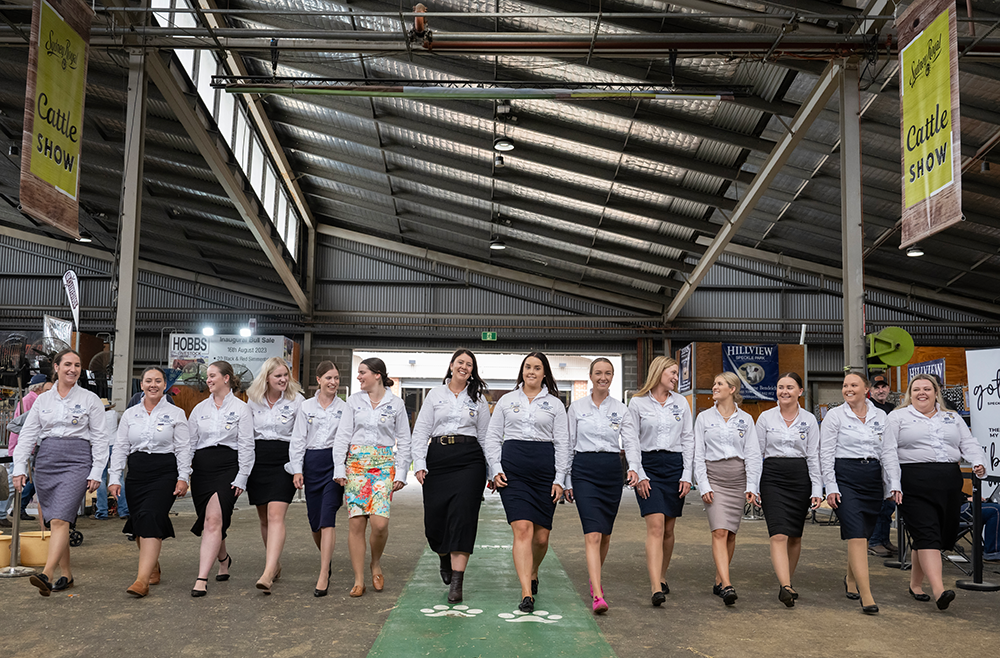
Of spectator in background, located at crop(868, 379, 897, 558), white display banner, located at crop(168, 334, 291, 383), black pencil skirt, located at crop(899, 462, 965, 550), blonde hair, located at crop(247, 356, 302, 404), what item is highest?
white display banner, located at crop(168, 334, 291, 383)

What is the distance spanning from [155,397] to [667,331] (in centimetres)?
1745

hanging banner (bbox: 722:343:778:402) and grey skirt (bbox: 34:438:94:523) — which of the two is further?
hanging banner (bbox: 722:343:778:402)

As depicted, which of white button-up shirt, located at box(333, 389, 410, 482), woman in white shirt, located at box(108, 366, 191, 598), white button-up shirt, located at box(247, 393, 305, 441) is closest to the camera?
woman in white shirt, located at box(108, 366, 191, 598)

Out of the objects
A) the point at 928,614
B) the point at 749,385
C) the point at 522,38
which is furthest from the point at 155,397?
the point at 749,385

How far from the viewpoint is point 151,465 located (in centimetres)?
537

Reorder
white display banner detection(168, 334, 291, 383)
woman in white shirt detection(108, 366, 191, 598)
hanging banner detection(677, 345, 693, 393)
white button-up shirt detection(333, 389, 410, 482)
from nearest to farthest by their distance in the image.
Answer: woman in white shirt detection(108, 366, 191, 598) < white button-up shirt detection(333, 389, 410, 482) < hanging banner detection(677, 345, 693, 393) < white display banner detection(168, 334, 291, 383)

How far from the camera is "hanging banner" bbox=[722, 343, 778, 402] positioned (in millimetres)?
15531

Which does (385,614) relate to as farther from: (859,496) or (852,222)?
(852,222)

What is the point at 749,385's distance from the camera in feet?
50.7

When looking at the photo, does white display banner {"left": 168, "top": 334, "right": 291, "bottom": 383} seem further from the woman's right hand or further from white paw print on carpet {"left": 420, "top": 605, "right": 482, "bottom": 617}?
the woman's right hand

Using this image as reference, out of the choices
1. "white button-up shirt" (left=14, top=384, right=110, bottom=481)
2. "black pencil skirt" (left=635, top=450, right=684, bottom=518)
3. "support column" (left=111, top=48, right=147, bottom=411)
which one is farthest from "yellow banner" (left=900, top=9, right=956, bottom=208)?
"support column" (left=111, top=48, right=147, bottom=411)

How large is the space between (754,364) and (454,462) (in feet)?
38.3

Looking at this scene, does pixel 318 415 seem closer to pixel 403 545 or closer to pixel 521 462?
pixel 521 462

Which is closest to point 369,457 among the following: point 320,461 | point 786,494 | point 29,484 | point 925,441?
point 320,461
